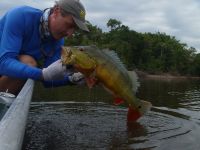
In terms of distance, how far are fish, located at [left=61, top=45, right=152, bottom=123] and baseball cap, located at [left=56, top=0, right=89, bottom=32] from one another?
0.49 m

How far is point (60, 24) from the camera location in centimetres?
579

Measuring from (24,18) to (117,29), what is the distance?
97.6m

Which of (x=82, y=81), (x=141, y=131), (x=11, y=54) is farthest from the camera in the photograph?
(x=141, y=131)

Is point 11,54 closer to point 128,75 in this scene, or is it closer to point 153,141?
point 128,75

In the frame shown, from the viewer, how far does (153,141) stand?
21.4 feet

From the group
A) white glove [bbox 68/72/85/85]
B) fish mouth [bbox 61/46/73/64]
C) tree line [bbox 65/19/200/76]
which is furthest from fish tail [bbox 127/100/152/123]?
tree line [bbox 65/19/200/76]

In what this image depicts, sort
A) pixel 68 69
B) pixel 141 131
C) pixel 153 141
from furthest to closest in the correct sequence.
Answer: pixel 141 131 < pixel 153 141 < pixel 68 69

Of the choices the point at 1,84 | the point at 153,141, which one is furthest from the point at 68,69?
the point at 153,141

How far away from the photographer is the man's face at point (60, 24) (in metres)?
5.68

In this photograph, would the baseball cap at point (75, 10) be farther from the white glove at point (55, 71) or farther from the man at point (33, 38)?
the white glove at point (55, 71)

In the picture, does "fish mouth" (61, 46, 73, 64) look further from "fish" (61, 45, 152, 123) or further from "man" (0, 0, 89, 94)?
"man" (0, 0, 89, 94)

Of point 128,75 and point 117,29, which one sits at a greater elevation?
point 117,29

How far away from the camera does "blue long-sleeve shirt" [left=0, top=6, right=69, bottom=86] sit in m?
5.52

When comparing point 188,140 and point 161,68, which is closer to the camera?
point 188,140
